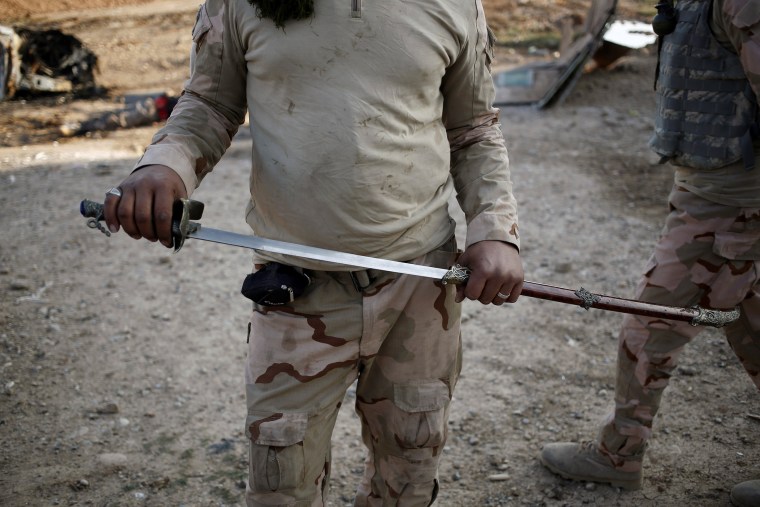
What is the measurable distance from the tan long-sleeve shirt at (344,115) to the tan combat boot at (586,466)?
1.41 meters

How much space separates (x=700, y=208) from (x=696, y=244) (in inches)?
5.2

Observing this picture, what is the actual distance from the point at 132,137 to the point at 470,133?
5.95 meters

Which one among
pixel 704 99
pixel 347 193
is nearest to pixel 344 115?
pixel 347 193

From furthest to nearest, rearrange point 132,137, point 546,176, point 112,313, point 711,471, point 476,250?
point 132,137, point 546,176, point 112,313, point 711,471, point 476,250

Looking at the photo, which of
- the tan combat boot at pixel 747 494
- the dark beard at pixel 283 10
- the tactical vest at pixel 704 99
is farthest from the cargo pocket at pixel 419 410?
the tan combat boot at pixel 747 494

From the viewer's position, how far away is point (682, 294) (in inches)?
109

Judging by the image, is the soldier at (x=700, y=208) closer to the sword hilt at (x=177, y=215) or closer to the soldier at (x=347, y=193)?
the soldier at (x=347, y=193)

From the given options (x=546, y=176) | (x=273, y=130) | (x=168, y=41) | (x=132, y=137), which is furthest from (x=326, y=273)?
(x=168, y=41)

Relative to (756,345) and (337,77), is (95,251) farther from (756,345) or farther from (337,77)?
(756,345)

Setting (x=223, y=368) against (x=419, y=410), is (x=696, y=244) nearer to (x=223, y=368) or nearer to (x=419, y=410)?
(x=419, y=410)

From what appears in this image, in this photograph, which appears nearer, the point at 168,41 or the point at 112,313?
the point at 112,313

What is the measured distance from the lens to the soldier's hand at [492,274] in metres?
2.00

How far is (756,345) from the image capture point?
9.30 feet

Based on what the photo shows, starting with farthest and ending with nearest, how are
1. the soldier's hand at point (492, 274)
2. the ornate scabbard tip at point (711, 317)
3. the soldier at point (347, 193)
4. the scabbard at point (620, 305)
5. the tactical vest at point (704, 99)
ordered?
the tactical vest at point (704, 99)
the ornate scabbard tip at point (711, 317)
the scabbard at point (620, 305)
the soldier's hand at point (492, 274)
the soldier at point (347, 193)
